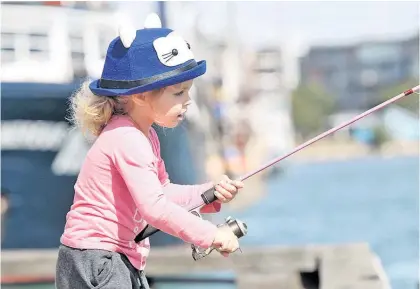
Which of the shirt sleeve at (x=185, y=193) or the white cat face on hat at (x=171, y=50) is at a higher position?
the white cat face on hat at (x=171, y=50)

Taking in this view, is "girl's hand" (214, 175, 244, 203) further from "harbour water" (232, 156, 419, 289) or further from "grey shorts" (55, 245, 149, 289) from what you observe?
"harbour water" (232, 156, 419, 289)

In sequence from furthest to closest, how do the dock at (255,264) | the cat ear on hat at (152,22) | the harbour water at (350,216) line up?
1. the harbour water at (350,216)
2. the dock at (255,264)
3. the cat ear on hat at (152,22)

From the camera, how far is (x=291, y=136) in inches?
3477

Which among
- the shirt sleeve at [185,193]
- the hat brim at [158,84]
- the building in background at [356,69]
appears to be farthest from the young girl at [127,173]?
the building in background at [356,69]

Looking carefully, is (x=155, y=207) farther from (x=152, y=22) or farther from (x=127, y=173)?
(x=152, y=22)

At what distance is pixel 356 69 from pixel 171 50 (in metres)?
141

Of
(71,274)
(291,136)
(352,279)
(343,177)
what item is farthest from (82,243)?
(291,136)

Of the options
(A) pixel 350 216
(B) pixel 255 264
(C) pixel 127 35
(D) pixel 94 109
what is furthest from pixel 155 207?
(A) pixel 350 216

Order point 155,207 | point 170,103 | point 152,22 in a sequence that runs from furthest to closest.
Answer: point 152,22
point 170,103
point 155,207

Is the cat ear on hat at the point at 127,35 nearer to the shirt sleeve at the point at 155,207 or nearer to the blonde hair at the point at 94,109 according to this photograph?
the blonde hair at the point at 94,109

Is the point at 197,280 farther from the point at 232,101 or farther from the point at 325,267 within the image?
the point at 232,101

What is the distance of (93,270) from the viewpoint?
2.67 metres

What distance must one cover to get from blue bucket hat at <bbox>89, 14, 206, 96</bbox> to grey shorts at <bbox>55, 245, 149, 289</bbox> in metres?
0.48

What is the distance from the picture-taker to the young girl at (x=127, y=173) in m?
2.62
